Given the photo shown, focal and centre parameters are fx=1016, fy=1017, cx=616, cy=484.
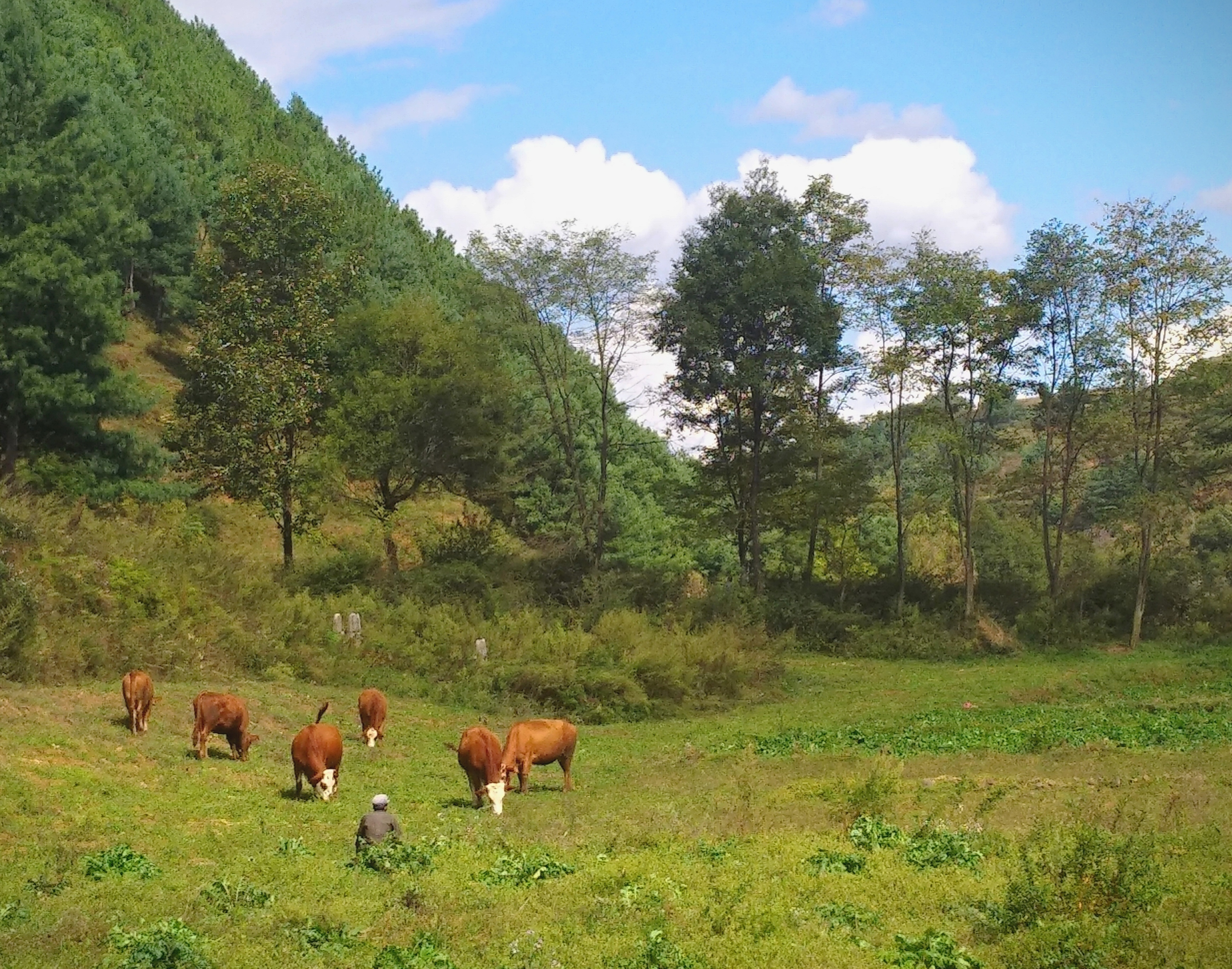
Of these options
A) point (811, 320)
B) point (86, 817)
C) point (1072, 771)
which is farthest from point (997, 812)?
point (811, 320)

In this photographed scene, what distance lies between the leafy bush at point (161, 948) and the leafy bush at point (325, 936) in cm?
86

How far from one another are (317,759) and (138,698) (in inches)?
163

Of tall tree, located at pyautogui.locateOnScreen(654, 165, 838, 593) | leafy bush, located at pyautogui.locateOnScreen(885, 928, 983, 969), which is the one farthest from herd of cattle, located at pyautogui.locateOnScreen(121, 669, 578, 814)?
tall tree, located at pyautogui.locateOnScreen(654, 165, 838, 593)

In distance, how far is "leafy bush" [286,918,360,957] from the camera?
876 centimetres

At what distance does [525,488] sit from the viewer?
48.3 meters

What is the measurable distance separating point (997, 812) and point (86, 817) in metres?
12.3

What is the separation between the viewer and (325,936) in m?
9.04

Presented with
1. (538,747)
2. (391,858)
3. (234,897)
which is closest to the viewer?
(234,897)

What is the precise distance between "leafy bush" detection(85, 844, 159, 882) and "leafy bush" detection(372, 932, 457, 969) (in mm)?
3425

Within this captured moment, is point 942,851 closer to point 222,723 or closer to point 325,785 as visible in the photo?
point 325,785

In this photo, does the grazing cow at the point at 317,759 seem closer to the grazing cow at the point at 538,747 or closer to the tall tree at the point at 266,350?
the grazing cow at the point at 538,747

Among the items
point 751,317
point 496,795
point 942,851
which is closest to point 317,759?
point 496,795

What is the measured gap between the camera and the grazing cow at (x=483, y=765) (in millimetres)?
15773

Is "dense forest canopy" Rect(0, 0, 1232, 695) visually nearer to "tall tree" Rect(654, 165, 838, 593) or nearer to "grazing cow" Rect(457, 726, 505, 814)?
"tall tree" Rect(654, 165, 838, 593)
